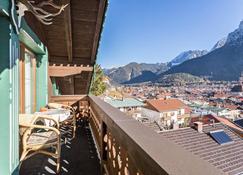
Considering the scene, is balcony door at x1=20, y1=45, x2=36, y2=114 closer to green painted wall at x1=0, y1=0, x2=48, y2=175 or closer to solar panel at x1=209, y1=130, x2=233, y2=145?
green painted wall at x1=0, y1=0, x2=48, y2=175

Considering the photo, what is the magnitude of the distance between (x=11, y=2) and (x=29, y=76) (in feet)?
9.80

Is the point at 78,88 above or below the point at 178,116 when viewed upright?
above

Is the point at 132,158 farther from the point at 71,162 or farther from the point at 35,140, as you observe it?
the point at 71,162

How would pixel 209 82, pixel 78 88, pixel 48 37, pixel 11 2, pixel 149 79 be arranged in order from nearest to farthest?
pixel 11 2 < pixel 48 37 < pixel 78 88 < pixel 209 82 < pixel 149 79

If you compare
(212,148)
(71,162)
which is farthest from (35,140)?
(212,148)

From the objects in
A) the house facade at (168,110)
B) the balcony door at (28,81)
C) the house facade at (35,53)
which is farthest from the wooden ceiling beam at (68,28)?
the house facade at (168,110)

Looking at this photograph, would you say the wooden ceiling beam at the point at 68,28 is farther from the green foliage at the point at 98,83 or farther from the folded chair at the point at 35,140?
the green foliage at the point at 98,83

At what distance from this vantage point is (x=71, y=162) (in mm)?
3211

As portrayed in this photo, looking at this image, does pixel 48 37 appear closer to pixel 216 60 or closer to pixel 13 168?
pixel 13 168

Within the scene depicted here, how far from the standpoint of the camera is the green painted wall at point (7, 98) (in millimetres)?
2037

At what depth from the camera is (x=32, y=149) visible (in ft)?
8.24

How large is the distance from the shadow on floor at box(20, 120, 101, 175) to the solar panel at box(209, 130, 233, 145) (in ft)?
31.1

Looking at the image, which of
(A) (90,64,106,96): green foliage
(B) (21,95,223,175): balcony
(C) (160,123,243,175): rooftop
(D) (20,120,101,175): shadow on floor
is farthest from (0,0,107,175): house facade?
(C) (160,123,243,175): rooftop

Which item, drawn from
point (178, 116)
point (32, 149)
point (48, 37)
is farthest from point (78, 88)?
point (178, 116)
